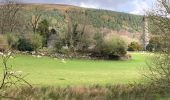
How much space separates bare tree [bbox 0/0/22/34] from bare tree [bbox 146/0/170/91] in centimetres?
6764

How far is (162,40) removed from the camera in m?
22.4

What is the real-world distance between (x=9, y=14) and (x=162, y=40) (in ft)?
238

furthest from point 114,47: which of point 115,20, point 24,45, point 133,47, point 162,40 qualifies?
point 115,20

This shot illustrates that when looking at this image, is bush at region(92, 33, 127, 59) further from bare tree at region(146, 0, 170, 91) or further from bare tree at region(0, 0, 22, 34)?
bare tree at region(146, 0, 170, 91)

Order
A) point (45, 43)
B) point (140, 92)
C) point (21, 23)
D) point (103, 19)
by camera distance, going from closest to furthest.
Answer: point (140, 92) → point (45, 43) → point (21, 23) → point (103, 19)

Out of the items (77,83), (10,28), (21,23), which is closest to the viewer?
(77,83)

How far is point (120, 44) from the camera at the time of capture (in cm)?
6200

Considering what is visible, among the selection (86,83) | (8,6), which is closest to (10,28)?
(8,6)

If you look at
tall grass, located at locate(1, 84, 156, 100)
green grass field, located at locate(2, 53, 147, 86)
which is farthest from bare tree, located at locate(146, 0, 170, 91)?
green grass field, located at locate(2, 53, 147, 86)

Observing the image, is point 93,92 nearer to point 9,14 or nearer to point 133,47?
point 133,47

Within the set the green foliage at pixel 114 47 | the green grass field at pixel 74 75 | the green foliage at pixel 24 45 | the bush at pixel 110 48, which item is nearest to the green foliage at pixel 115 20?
the bush at pixel 110 48

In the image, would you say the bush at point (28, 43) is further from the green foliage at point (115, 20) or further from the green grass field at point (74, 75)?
the green foliage at point (115, 20)

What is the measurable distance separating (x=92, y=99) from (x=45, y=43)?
2136 inches

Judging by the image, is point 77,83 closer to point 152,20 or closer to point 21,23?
point 152,20
